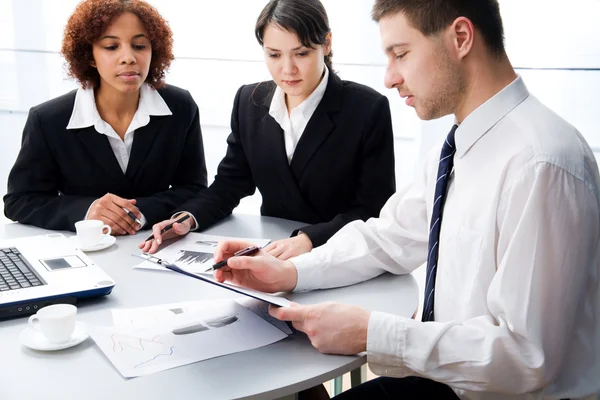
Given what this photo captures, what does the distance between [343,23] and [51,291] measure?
264cm

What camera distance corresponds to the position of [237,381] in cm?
119

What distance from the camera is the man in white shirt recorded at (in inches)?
45.4

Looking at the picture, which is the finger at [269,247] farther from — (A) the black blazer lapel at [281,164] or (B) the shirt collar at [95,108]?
(B) the shirt collar at [95,108]

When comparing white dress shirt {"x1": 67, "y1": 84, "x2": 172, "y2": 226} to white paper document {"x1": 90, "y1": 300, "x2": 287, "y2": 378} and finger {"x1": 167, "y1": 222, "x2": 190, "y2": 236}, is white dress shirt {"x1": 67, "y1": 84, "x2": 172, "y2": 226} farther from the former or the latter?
white paper document {"x1": 90, "y1": 300, "x2": 287, "y2": 378}

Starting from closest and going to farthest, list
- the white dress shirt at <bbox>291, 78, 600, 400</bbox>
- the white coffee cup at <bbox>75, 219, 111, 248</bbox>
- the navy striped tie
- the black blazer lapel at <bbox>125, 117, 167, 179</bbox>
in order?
the white dress shirt at <bbox>291, 78, 600, 400</bbox> < the navy striped tie < the white coffee cup at <bbox>75, 219, 111, 248</bbox> < the black blazer lapel at <bbox>125, 117, 167, 179</bbox>

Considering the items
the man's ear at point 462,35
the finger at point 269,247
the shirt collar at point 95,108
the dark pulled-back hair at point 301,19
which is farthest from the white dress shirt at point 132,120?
the man's ear at point 462,35

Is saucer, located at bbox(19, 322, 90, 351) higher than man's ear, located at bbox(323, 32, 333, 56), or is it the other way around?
man's ear, located at bbox(323, 32, 333, 56)

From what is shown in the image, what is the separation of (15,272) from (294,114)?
1022mm

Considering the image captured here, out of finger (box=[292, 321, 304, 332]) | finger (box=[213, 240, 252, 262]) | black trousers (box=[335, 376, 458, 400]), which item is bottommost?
black trousers (box=[335, 376, 458, 400])

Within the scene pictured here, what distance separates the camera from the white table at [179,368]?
3.78 ft

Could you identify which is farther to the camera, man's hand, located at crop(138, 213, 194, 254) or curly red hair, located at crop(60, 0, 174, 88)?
curly red hair, located at crop(60, 0, 174, 88)

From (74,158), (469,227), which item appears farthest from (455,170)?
(74,158)

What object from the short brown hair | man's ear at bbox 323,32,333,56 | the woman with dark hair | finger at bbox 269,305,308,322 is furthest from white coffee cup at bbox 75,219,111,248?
the short brown hair

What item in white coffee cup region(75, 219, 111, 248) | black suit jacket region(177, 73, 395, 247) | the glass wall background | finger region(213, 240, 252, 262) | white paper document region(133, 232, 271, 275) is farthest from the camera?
the glass wall background
